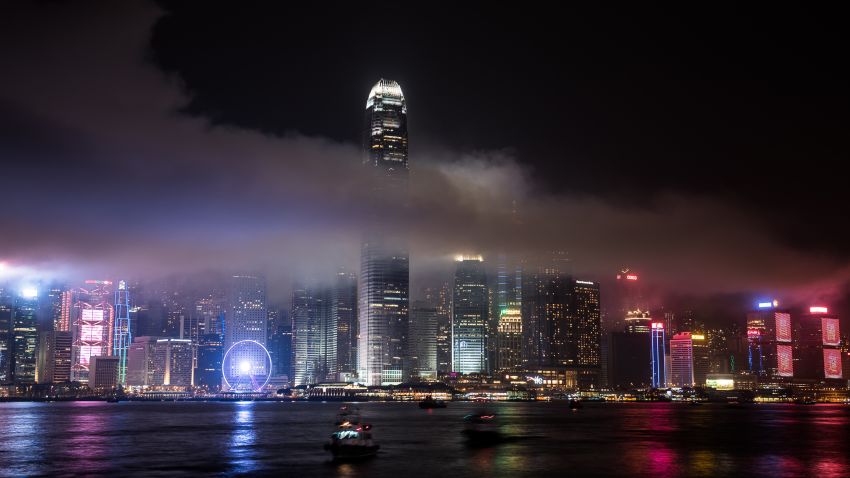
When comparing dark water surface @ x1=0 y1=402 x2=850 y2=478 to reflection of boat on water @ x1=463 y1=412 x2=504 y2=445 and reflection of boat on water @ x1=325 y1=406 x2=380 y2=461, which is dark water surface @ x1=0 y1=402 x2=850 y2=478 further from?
reflection of boat on water @ x1=463 y1=412 x2=504 y2=445

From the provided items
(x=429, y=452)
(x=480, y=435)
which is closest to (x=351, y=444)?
(x=429, y=452)

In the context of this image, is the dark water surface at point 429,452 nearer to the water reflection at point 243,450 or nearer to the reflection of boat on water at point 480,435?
the water reflection at point 243,450

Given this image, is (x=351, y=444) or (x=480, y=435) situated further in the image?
(x=480, y=435)

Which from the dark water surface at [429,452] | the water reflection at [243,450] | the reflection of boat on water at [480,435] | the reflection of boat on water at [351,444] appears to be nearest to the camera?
the dark water surface at [429,452]

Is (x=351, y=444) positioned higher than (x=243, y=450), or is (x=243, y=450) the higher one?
(x=351, y=444)

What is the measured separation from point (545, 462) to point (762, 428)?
88.9m

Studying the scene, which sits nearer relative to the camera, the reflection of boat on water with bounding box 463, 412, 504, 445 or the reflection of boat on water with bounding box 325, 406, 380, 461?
the reflection of boat on water with bounding box 325, 406, 380, 461

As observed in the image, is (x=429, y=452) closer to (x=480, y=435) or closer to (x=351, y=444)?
(x=351, y=444)

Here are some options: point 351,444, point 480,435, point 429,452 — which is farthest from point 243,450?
point 480,435

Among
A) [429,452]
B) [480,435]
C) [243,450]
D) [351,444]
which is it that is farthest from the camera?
[480,435]

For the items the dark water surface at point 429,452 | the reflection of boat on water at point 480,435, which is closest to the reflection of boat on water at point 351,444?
the dark water surface at point 429,452

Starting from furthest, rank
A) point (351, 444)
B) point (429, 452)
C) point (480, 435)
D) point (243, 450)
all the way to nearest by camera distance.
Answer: point (480, 435) < point (243, 450) < point (429, 452) < point (351, 444)

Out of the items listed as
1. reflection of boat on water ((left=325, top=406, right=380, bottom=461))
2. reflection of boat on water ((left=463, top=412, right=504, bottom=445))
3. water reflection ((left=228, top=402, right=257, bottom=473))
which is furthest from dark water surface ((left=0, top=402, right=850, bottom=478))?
reflection of boat on water ((left=463, top=412, right=504, bottom=445))

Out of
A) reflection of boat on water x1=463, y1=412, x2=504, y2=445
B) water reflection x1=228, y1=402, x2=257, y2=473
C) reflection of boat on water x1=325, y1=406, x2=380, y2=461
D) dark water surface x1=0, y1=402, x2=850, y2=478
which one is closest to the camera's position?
Result: dark water surface x1=0, y1=402, x2=850, y2=478
